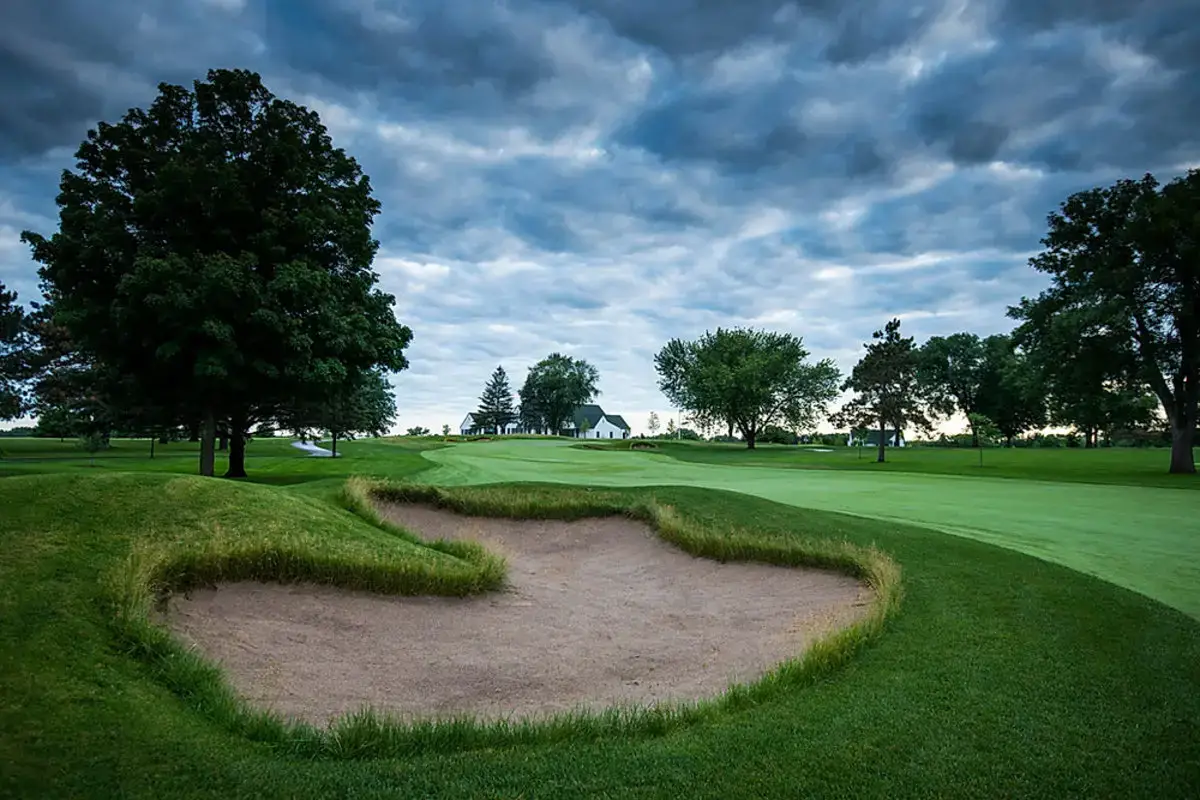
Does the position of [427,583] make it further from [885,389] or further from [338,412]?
[885,389]

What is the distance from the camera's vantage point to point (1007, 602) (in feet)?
24.7

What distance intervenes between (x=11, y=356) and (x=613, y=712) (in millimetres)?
48726

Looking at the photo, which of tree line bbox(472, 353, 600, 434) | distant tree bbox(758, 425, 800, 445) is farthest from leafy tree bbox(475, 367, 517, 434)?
distant tree bbox(758, 425, 800, 445)

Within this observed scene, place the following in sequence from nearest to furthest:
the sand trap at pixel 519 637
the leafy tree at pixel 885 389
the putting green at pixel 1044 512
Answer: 1. the sand trap at pixel 519 637
2. the putting green at pixel 1044 512
3. the leafy tree at pixel 885 389

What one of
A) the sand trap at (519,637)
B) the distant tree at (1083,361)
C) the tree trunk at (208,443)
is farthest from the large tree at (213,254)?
the distant tree at (1083,361)

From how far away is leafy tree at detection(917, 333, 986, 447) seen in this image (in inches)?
3784

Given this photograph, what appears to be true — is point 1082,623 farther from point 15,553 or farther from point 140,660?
point 15,553

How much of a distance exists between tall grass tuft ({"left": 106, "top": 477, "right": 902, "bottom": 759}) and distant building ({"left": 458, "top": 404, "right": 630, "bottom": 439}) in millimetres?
107205

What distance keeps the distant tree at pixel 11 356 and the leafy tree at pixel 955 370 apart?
3791 inches

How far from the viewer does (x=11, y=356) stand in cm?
3953

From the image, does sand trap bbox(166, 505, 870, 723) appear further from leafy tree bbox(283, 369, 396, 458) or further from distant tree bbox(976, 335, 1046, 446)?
distant tree bbox(976, 335, 1046, 446)

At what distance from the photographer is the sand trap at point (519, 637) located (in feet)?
21.1

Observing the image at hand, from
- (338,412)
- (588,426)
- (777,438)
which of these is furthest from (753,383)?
(588,426)

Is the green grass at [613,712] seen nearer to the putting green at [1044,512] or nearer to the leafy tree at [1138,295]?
the putting green at [1044,512]
